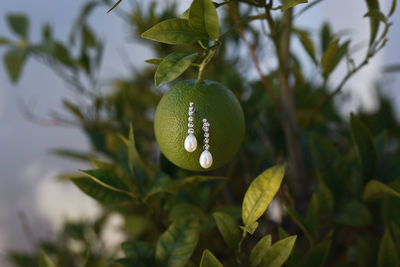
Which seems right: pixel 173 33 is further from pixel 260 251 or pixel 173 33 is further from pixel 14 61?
pixel 14 61

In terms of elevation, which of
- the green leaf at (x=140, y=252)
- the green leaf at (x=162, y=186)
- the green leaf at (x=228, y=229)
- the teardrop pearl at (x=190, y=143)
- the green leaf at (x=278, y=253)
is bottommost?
the green leaf at (x=140, y=252)

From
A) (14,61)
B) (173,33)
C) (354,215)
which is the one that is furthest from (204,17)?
(14,61)

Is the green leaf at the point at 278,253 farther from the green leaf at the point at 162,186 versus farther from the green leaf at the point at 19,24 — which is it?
the green leaf at the point at 19,24

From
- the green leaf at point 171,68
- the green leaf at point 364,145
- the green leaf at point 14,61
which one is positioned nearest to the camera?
the green leaf at point 171,68

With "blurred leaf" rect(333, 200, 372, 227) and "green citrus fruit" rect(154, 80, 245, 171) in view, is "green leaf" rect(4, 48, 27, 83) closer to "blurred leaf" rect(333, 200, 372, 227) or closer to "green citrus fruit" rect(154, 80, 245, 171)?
"green citrus fruit" rect(154, 80, 245, 171)

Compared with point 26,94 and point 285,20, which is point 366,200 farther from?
point 26,94

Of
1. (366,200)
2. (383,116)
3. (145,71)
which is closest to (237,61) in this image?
(145,71)

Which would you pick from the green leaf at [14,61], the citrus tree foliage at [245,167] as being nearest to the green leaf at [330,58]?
the citrus tree foliage at [245,167]
